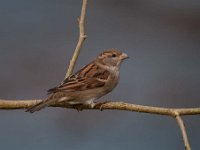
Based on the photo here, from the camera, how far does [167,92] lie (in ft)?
16.0

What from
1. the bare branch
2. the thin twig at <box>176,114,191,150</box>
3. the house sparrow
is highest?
the house sparrow

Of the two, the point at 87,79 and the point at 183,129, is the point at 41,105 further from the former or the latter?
the point at 87,79

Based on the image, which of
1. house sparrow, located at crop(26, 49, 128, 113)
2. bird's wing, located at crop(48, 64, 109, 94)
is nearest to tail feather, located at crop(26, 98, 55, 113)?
house sparrow, located at crop(26, 49, 128, 113)

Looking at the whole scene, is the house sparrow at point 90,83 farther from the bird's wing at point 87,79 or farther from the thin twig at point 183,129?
the thin twig at point 183,129

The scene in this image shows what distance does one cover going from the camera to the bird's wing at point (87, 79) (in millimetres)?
3303

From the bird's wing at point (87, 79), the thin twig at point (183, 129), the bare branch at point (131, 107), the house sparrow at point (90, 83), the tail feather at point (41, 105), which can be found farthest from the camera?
the bird's wing at point (87, 79)

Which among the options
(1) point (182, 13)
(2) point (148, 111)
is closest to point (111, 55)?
(2) point (148, 111)

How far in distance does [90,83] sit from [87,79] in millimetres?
25

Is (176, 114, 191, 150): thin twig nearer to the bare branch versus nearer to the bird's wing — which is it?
the bare branch

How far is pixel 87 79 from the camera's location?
137 inches

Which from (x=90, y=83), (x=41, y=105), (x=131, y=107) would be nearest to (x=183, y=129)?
(x=131, y=107)

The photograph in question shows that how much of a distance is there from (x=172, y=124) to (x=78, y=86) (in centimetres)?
145

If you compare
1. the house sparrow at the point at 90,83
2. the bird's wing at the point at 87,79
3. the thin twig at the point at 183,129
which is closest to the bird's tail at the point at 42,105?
the house sparrow at the point at 90,83

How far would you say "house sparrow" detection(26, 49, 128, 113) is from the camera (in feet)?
10.4
